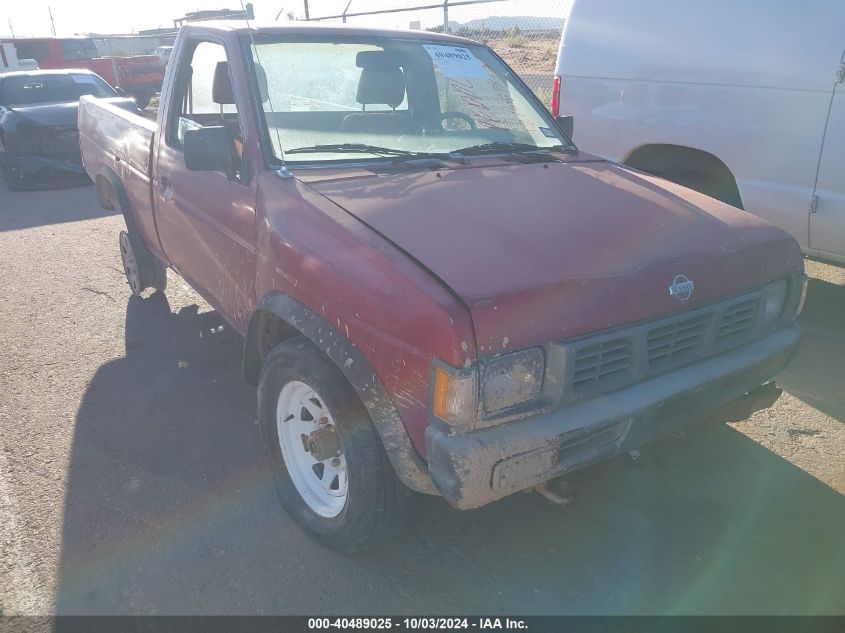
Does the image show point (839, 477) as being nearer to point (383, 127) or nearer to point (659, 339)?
point (659, 339)

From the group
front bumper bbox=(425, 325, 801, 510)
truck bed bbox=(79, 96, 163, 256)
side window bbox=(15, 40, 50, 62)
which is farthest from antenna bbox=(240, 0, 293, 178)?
side window bbox=(15, 40, 50, 62)

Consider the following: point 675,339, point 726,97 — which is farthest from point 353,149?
point 726,97

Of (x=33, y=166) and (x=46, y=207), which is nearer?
(x=46, y=207)

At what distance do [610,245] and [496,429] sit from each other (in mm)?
839

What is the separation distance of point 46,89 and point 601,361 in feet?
36.6

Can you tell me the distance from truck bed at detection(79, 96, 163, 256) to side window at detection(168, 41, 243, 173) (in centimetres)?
30

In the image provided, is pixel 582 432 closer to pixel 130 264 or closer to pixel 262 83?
pixel 262 83

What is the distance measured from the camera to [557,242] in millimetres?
2430

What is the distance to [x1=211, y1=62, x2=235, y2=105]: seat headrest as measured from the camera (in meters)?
3.35

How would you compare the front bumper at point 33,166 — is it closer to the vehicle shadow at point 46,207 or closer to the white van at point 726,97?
the vehicle shadow at point 46,207

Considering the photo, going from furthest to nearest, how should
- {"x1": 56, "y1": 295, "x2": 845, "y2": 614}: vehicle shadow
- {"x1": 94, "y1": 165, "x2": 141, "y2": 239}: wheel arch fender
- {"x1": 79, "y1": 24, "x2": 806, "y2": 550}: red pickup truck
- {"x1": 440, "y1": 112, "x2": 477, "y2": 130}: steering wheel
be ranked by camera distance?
{"x1": 94, "y1": 165, "x2": 141, "y2": 239}: wheel arch fender
{"x1": 440, "y1": 112, "x2": 477, "y2": 130}: steering wheel
{"x1": 56, "y1": 295, "x2": 845, "y2": 614}: vehicle shadow
{"x1": 79, "y1": 24, "x2": 806, "y2": 550}: red pickup truck

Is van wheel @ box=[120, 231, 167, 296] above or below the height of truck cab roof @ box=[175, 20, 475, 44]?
below

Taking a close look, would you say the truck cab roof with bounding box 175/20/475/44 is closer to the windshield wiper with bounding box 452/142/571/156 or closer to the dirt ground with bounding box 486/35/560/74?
the windshield wiper with bounding box 452/142/571/156

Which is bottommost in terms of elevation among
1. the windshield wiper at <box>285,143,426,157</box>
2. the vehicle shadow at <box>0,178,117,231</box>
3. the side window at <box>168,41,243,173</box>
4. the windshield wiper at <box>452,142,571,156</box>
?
the vehicle shadow at <box>0,178,117,231</box>
